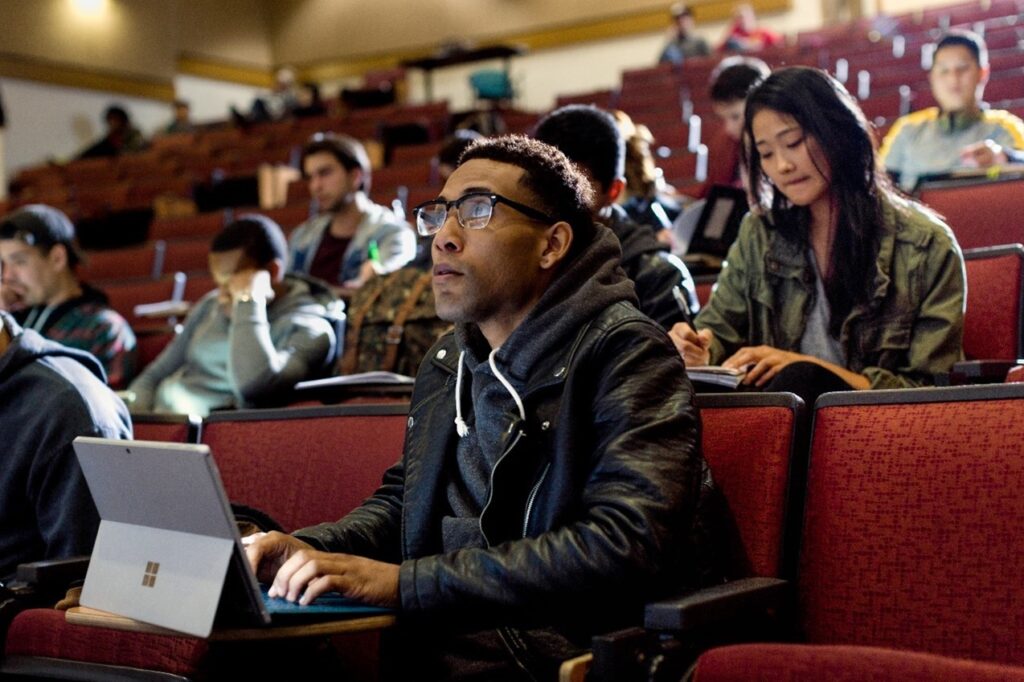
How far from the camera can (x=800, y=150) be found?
5.65ft

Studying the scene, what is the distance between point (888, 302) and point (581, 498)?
2.34 ft

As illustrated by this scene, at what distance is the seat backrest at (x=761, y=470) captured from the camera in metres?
1.25

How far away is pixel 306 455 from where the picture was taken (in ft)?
5.75

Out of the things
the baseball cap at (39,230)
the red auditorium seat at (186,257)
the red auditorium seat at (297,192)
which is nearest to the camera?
the baseball cap at (39,230)

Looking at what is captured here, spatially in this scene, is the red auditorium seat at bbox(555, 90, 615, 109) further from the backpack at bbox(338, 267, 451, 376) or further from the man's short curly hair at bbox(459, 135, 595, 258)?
the man's short curly hair at bbox(459, 135, 595, 258)

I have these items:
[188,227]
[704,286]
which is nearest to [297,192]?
[188,227]

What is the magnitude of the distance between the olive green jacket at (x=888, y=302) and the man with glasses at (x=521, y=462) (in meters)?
0.52

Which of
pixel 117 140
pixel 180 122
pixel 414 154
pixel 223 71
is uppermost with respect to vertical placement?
pixel 223 71

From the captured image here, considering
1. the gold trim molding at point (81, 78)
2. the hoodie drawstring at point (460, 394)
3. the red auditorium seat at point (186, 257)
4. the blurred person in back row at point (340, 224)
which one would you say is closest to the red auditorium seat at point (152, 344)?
the blurred person in back row at point (340, 224)

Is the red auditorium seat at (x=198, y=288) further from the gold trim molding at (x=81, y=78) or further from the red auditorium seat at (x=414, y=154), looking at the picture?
the gold trim molding at (x=81, y=78)

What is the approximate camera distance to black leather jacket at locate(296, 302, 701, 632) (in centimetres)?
107

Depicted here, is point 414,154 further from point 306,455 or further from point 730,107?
point 306,455

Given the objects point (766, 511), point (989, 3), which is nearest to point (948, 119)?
point (766, 511)

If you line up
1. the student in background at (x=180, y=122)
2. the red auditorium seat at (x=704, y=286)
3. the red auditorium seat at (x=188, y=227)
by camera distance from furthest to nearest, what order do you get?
the student in background at (x=180, y=122) < the red auditorium seat at (x=188, y=227) < the red auditorium seat at (x=704, y=286)
